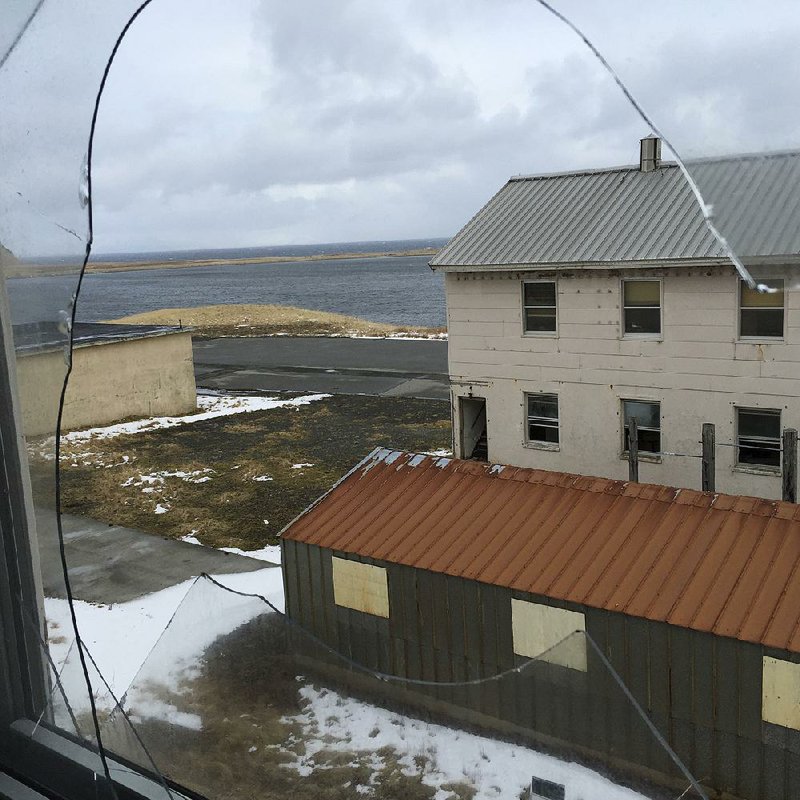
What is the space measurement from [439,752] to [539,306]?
1268 centimetres

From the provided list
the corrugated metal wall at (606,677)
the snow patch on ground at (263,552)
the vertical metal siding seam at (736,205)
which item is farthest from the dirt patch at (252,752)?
the snow patch on ground at (263,552)

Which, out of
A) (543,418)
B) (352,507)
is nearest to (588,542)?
(352,507)

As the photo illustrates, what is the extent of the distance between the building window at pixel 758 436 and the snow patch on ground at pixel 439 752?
11.0m

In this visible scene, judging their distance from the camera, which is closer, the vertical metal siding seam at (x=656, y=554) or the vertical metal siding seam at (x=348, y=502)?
the vertical metal siding seam at (x=656, y=554)

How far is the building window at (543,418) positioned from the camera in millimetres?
16484

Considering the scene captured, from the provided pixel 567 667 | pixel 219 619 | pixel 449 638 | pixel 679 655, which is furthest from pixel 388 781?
pixel 449 638

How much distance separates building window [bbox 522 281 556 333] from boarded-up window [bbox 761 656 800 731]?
984 centimetres

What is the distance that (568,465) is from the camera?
53.3 feet

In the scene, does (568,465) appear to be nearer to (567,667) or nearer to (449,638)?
(449,638)

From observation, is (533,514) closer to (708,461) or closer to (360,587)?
(360,587)

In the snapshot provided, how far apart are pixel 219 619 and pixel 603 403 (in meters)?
11.8

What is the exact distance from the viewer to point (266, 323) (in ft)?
210

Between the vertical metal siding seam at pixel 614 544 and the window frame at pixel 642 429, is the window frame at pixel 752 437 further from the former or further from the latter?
the vertical metal siding seam at pixel 614 544

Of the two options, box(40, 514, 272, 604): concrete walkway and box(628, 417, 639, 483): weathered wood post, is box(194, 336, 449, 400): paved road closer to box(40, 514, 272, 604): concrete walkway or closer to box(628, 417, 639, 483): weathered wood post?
box(40, 514, 272, 604): concrete walkway
